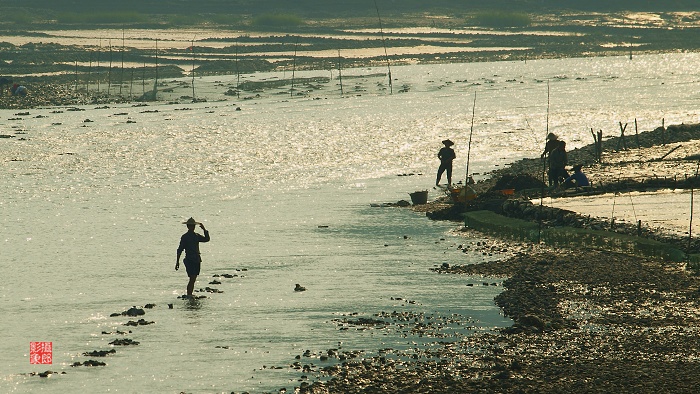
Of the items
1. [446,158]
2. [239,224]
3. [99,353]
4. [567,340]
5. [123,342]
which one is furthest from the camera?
[446,158]

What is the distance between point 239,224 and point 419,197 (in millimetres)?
4646

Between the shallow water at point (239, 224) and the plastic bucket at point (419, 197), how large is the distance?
22.2 inches

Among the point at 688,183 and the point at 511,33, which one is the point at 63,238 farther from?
the point at 511,33

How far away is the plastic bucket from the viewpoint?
87.1ft

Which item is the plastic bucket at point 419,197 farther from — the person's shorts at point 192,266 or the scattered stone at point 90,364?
the scattered stone at point 90,364

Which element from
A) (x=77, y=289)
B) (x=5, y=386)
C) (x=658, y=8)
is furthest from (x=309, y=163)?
(x=658, y=8)

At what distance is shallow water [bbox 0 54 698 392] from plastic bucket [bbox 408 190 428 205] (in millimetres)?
563

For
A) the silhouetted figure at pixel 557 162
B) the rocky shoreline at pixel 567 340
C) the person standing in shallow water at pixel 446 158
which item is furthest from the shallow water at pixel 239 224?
the silhouetted figure at pixel 557 162

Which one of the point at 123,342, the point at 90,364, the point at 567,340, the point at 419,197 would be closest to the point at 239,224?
the point at 419,197

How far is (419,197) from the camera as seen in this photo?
87.4 ft

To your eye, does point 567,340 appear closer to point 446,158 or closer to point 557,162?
point 557,162

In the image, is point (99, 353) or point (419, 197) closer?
point (99, 353)

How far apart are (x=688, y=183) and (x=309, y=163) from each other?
51.2ft

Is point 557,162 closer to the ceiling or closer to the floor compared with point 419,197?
closer to the ceiling
